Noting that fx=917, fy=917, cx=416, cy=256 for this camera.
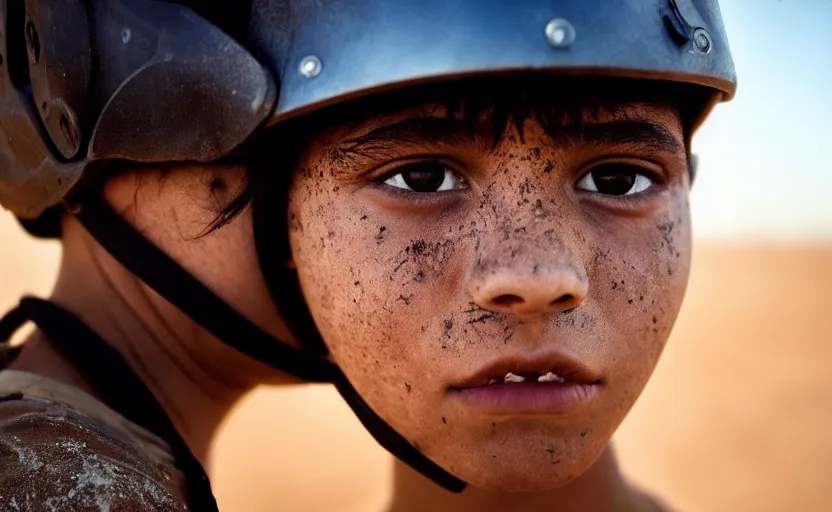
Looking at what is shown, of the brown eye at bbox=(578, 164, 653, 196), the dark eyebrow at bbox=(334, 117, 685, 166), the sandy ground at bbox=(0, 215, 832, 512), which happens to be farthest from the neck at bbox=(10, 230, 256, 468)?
the sandy ground at bbox=(0, 215, 832, 512)

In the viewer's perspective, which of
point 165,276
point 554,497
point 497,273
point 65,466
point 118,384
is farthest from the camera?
point 554,497

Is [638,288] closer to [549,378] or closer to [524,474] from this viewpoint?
Result: [549,378]

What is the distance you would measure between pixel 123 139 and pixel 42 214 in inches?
22.0

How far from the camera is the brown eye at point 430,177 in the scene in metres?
1.56

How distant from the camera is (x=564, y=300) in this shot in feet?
4.77

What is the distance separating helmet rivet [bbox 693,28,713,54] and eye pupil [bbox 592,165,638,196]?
0.24 m

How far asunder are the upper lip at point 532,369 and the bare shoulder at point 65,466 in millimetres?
515

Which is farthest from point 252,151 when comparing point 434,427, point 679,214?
point 679,214

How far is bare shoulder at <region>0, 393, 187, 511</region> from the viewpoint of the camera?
4.22 ft

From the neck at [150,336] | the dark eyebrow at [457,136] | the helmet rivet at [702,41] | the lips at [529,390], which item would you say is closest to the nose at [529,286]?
the lips at [529,390]

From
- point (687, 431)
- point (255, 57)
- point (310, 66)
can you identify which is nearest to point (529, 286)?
point (310, 66)

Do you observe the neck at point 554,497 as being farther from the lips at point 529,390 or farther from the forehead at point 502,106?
the forehead at point 502,106

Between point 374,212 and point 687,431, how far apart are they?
563 cm

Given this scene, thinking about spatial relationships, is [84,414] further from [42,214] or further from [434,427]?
[42,214]
